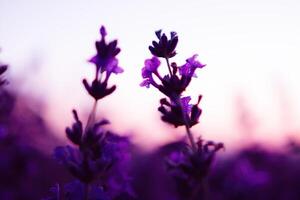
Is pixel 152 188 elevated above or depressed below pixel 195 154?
below

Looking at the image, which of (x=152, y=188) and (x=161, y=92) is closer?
(x=161, y=92)

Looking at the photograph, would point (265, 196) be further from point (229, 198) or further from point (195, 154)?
point (195, 154)

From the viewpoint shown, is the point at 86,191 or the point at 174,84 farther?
the point at 174,84

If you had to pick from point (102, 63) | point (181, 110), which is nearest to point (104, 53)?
point (102, 63)

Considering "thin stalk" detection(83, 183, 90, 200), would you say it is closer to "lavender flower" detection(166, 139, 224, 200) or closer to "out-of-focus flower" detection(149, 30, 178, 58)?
"lavender flower" detection(166, 139, 224, 200)

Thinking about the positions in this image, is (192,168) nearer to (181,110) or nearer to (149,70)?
(181,110)

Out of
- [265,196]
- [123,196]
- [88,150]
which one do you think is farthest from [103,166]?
[265,196]

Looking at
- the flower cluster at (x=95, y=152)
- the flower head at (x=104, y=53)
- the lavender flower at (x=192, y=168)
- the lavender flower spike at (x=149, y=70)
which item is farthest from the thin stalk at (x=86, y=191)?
the lavender flower spike at (x=149, y=70)
